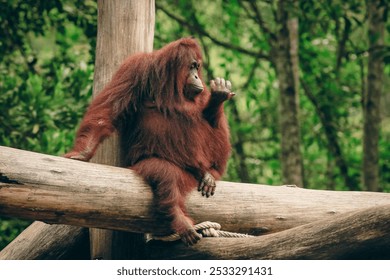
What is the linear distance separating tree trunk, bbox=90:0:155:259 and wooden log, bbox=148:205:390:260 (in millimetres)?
826

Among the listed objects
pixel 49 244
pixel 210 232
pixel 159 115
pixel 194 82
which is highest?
pixel 194 82

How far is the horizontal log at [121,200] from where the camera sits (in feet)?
12.0

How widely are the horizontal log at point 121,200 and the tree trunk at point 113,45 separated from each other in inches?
23.2

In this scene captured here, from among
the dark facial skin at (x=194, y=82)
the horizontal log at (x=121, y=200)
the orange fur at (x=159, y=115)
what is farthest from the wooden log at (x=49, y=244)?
the dark facial skin at (x=194, y=82)

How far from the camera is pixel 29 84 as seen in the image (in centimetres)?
638

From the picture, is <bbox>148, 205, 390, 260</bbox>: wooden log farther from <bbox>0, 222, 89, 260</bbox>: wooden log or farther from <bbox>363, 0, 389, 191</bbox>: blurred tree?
<bbox>363, 0, 389, 191</bbox>: blurred tree

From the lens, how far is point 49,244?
481 cm

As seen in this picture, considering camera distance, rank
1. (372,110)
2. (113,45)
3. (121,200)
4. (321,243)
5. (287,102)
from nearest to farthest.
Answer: (321,243) < (121,200) < (113,45) < (287,102) < (372,110)

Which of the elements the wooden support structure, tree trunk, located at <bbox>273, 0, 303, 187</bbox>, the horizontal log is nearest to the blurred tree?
tree trunk, located at <bbox>273, 0, 303, 187</bbox>

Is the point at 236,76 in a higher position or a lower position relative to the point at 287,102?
lower

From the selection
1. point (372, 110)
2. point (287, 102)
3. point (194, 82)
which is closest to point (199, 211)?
point (194, 82)

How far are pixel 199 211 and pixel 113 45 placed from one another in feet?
4.62

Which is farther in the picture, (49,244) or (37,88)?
(37,88)

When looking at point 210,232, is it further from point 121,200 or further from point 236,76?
point 236,76
